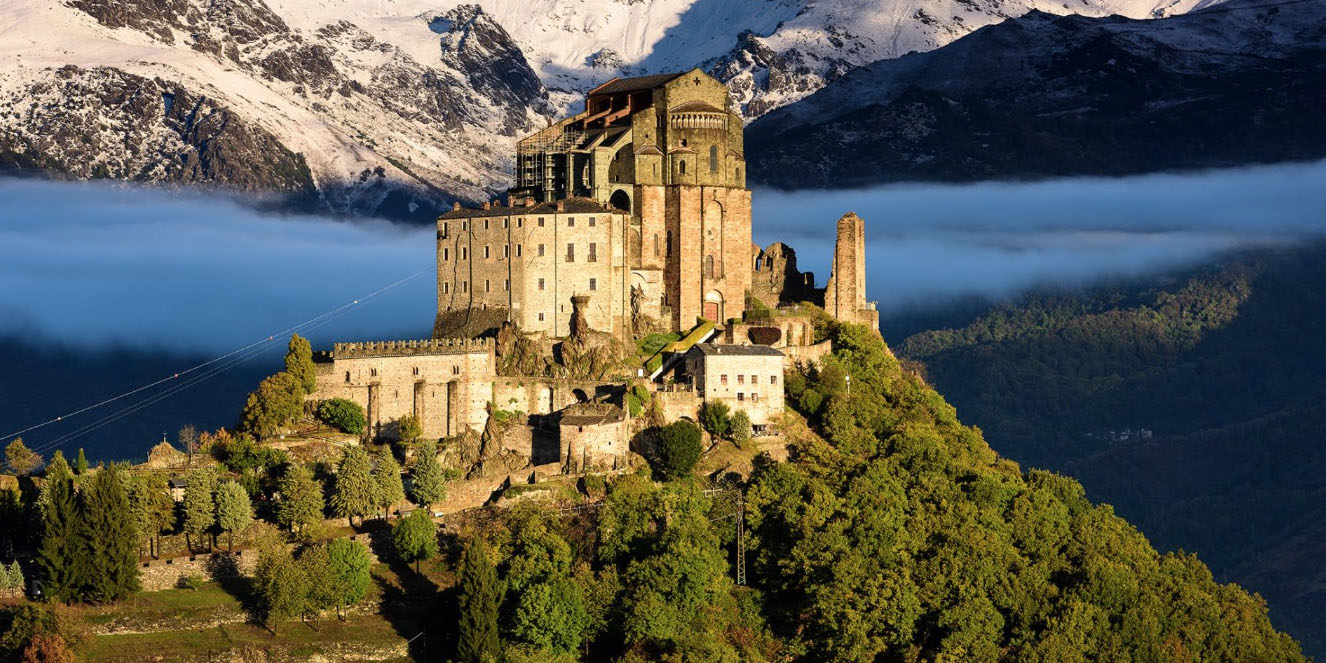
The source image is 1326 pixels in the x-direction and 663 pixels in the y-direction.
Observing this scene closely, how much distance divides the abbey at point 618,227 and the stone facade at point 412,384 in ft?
13.3

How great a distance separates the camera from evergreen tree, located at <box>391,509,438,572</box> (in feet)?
362

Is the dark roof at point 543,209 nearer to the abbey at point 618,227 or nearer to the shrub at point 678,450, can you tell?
the abbey at point 618,227

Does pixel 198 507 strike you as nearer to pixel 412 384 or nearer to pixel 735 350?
pixel 412 384

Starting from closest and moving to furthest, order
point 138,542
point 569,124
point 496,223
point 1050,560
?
point 138,542 < point 1050,560 < point 496,223 < point 569,124

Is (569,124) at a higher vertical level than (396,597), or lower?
higher

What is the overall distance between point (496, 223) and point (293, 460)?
17.2 meters

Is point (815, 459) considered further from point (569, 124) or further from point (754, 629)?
point (569, 124)

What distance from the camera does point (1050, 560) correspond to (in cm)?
11594

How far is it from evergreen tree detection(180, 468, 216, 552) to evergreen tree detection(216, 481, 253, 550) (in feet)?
1.16

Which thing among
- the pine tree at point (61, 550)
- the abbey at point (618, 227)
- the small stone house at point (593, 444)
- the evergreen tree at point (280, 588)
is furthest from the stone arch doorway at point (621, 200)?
the pine tree at point (61, 550)

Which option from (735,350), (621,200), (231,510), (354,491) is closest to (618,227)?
(621,200)

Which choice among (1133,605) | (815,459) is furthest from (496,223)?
(1133,605)

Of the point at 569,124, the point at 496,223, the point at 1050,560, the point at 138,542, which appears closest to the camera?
the point at 138,542

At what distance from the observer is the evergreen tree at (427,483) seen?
115m
